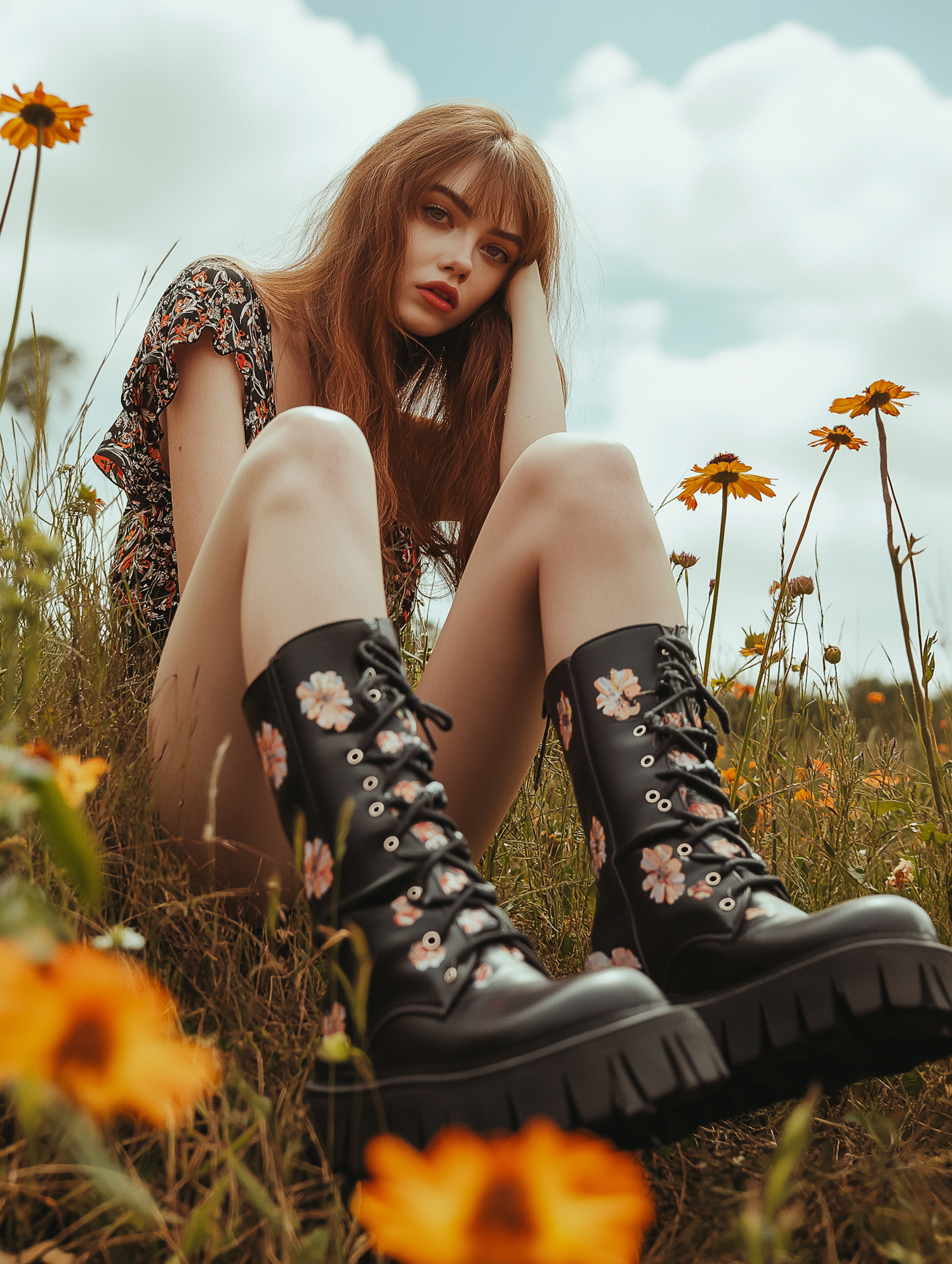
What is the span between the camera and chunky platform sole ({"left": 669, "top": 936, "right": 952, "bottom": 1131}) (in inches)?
30.5

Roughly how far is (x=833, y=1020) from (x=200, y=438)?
3.88 ft

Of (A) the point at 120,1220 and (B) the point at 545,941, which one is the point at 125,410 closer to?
(B) the point at 545,941

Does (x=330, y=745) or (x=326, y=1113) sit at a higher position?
(x=330, y=745)

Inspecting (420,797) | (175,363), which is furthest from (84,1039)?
(175,363)

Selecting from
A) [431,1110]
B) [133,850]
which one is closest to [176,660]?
[133,850]

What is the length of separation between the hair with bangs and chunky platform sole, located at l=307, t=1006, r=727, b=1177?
1189 mm

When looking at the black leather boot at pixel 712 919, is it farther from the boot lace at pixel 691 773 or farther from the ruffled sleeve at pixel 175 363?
the ruffled sleeve at pixel 175 363

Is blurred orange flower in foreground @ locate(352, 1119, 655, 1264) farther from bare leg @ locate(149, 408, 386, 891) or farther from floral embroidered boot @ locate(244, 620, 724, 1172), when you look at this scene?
bare leg @ locate(149, 408, 386, 891)

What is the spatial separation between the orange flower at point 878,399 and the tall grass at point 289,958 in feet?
1.21

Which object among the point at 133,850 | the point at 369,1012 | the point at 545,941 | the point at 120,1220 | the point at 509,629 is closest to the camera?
the point at 120,1220

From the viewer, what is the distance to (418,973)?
779 mm

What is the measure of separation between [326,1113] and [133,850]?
1.39 ft

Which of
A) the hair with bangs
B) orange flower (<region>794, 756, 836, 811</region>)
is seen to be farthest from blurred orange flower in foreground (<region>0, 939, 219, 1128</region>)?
the hair with bangs

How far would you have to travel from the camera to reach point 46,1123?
69 cm
